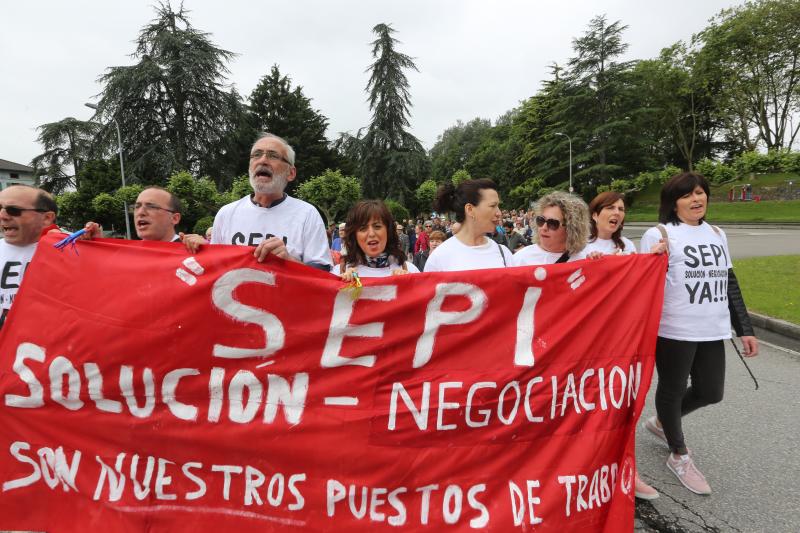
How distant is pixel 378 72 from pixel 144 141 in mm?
18280

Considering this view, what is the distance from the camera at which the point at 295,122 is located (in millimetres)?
45219

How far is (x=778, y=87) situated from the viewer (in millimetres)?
42750

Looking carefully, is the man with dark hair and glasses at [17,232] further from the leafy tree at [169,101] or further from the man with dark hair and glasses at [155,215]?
the leafy tree at [169,101]

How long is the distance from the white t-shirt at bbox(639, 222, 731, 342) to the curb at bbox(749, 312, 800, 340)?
3962 mm

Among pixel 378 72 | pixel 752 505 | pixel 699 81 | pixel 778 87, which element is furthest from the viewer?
pixel 699 81

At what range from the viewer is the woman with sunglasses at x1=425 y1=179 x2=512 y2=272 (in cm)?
→ 276

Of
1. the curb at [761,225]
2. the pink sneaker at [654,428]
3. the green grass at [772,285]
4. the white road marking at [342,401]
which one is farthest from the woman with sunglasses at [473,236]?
the curb at [761,225]

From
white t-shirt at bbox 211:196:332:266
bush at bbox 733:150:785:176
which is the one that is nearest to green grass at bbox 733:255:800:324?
white t-shirt at bbox 211:196:332:266

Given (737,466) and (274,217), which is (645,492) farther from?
(274,217)

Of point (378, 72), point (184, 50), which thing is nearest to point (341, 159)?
point (378, 72)

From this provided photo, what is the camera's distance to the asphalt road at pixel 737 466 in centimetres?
255

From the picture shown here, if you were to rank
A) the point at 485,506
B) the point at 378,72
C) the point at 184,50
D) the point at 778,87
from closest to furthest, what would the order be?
the point at 485,506 < the point at 184,50 < the point at 378,72 < the point at 778,87

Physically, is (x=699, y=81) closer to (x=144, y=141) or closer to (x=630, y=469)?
(x=144, y=141)

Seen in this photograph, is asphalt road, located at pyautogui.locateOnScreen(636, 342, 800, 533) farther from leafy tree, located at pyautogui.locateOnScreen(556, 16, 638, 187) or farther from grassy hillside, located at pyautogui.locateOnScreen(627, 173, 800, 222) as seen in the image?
leafy tree, located at pyautogui.locateOnScreen(556, 16, 638, 187)
